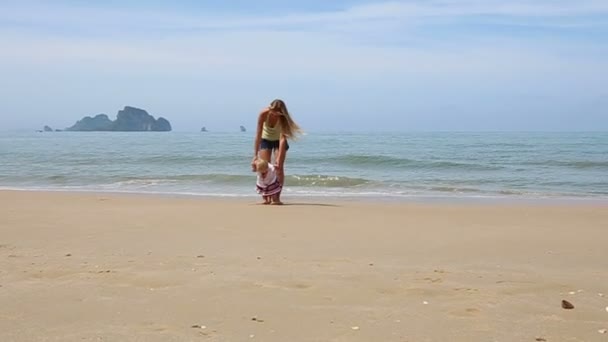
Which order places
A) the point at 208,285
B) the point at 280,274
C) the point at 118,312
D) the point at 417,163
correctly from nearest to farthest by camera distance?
the point at 118,312 → the point at 208,285 → the point at 280,274 → the point at 417,163

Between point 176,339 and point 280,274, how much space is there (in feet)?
4.37

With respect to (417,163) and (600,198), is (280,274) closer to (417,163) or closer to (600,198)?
(600,198)

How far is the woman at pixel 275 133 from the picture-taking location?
9055mm

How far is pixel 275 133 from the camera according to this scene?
30.1 ft

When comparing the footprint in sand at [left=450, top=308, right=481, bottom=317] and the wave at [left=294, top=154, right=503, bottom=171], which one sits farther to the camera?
the wave at [left=294, top=154, right=503, bottom=171]

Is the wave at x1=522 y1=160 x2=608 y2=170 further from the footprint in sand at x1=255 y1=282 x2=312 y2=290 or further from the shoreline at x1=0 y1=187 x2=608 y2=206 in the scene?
the footprint in sand at x1=255 y1=282 x2=312 y2=290

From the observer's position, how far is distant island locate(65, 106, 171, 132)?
3917 inches

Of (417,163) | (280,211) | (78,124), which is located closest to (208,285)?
(280,211)

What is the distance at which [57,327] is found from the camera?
3.08 meters

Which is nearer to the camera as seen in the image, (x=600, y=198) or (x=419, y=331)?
(x=419, y=331)

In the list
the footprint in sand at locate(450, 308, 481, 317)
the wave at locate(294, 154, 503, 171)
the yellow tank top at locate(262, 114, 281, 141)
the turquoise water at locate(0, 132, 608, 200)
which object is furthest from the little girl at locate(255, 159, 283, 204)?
the wave at locate(294, 154, 503, 171)

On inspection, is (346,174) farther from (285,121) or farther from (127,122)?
(127,122)

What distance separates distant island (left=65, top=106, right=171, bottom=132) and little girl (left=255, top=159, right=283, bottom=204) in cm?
9347

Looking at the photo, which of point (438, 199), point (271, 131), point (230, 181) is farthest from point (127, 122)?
point (271, 131)
